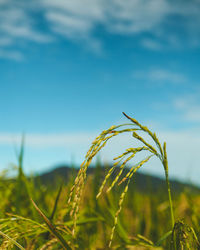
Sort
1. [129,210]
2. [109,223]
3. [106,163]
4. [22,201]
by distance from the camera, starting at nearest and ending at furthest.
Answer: [109,223] < [22,201] < [106,163] < [129,210]

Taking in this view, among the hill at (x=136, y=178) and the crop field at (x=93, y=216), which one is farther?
the hill at (x=136, y=178)

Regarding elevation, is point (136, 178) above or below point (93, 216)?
above

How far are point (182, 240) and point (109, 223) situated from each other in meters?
1.04

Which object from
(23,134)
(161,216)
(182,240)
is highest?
(23,134)

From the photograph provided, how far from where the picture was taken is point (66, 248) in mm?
1223

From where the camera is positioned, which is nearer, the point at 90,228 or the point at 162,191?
the point at 90,228

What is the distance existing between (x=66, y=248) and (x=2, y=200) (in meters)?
1.61

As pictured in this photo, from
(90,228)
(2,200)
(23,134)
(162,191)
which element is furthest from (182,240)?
(162,191)

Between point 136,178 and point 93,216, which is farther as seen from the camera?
point 136,178

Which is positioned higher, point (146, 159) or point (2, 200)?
point (146, 159)

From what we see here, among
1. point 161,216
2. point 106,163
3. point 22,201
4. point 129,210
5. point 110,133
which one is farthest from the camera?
point 129,210

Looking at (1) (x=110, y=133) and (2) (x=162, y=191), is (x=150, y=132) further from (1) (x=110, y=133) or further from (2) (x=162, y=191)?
(2) (x=162, y=191)

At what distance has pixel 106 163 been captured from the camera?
3146mm

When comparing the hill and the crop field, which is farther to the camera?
the hill
